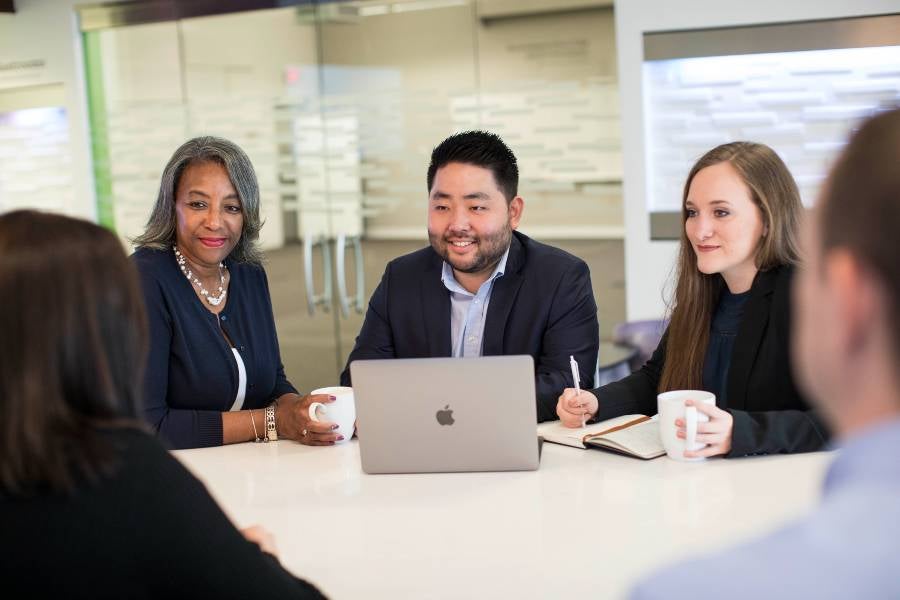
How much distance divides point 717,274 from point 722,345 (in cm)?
19

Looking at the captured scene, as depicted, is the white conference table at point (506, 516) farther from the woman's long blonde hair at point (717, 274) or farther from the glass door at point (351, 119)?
the glass door at point (351, 119)

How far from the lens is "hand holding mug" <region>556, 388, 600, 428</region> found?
2506 millimetres

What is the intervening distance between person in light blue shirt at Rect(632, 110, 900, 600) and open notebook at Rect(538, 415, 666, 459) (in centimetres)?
146

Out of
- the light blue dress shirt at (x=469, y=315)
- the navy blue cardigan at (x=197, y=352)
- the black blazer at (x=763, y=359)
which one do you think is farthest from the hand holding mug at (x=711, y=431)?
the navy blue cardigan at (x=197, y=352)

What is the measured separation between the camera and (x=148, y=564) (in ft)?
4.02

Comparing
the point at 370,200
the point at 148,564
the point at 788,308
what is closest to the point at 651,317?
the point at 370,200

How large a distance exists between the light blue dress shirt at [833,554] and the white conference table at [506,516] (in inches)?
33.3

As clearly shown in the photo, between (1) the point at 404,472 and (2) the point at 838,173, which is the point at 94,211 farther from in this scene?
(2) the point at 838,173

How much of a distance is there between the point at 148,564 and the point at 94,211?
4.89 meters

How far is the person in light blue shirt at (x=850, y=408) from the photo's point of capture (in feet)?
2.28

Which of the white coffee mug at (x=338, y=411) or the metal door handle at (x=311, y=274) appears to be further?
the metal door handle at (x=311, y=274)

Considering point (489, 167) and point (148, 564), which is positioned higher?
point (489, 167)

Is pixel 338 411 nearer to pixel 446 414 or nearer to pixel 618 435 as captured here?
pixel 446 414

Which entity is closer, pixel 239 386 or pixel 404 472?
pixel 404 472
